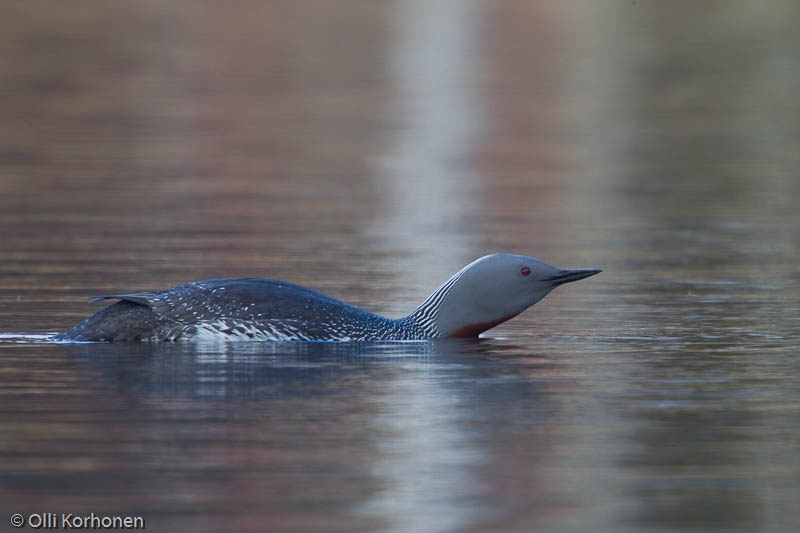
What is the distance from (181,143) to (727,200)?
794 centimetres

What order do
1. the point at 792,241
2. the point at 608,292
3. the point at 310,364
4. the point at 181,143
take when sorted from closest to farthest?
the point at 310,364 → the point at 608,292 → the point at 792,241 → the point at 181,143

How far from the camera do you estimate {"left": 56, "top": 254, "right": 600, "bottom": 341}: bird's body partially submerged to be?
9.95m

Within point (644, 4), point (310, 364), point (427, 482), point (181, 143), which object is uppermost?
point (644, 4)

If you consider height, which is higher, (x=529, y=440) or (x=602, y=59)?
(x=602, y=59)

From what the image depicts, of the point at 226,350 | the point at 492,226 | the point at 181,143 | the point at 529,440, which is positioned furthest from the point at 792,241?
the point at 181,143

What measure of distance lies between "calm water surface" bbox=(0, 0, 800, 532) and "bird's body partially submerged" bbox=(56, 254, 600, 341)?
0.13 m

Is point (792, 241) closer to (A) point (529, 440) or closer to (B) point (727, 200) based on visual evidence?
(B) point (727, 200)

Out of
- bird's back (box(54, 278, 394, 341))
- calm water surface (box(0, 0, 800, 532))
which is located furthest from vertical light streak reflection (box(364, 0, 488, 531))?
bird's back (box(54, 278, 394, 341))

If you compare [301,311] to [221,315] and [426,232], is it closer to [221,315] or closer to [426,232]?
[221,315]

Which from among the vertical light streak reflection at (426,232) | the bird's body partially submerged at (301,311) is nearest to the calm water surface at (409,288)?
the vertical light streak reflection at (426,232)

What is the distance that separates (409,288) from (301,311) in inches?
88.3

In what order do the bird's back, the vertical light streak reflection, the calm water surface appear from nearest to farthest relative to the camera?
the vertical light streak reflection, the calm water surface, the bird's back

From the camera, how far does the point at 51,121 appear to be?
2470 cm

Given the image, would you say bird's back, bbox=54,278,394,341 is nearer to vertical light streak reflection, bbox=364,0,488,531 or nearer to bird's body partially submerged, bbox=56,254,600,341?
bird's body partially submerged, bbox=56,254,600,341
